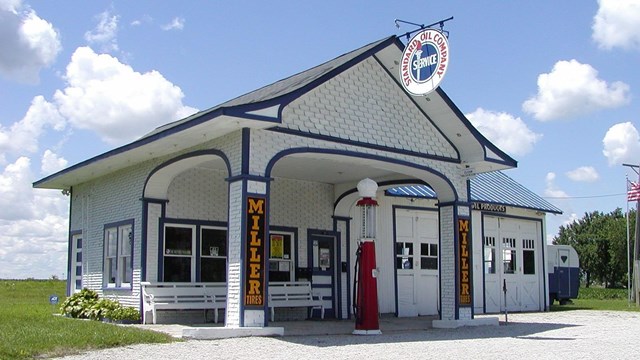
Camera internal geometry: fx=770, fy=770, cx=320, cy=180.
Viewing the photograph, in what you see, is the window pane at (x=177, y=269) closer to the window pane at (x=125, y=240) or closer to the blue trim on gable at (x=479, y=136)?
the window pane at (x=125, y=240)

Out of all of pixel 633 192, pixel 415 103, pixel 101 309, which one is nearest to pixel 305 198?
pixel 415 103

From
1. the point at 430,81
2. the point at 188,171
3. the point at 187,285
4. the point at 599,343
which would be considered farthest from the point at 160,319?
the point at 599,343

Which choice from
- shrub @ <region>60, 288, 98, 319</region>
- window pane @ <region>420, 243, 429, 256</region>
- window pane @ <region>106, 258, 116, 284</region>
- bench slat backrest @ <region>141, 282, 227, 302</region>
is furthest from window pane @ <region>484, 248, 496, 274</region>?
shrub @ <region>60, 288, 98, 319</region>

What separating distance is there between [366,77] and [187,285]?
5810 mm

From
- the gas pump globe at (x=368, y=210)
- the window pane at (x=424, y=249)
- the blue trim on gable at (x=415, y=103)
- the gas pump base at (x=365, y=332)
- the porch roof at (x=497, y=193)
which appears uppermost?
the blue trim on gable at (x=415, y=103)

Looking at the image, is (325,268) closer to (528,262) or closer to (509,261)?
(509,261)

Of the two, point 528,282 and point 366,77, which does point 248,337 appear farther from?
point 528,282

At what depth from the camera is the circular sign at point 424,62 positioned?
14.5m

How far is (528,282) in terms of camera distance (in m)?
24.5

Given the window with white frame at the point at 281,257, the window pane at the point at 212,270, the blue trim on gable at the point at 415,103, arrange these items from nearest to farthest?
1. the blue trim on gable at the point at 415,103
2. the window pane at the point at 212,270
3. the window with white frame at the point at 281,257

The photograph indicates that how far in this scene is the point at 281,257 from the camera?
61.9 ft

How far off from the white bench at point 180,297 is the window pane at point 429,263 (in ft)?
23.7

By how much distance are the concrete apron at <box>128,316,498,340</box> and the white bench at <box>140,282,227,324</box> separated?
486mm

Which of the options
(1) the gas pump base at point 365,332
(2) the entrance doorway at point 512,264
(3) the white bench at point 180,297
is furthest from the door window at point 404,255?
(1) the gas pump base at point 365,332
